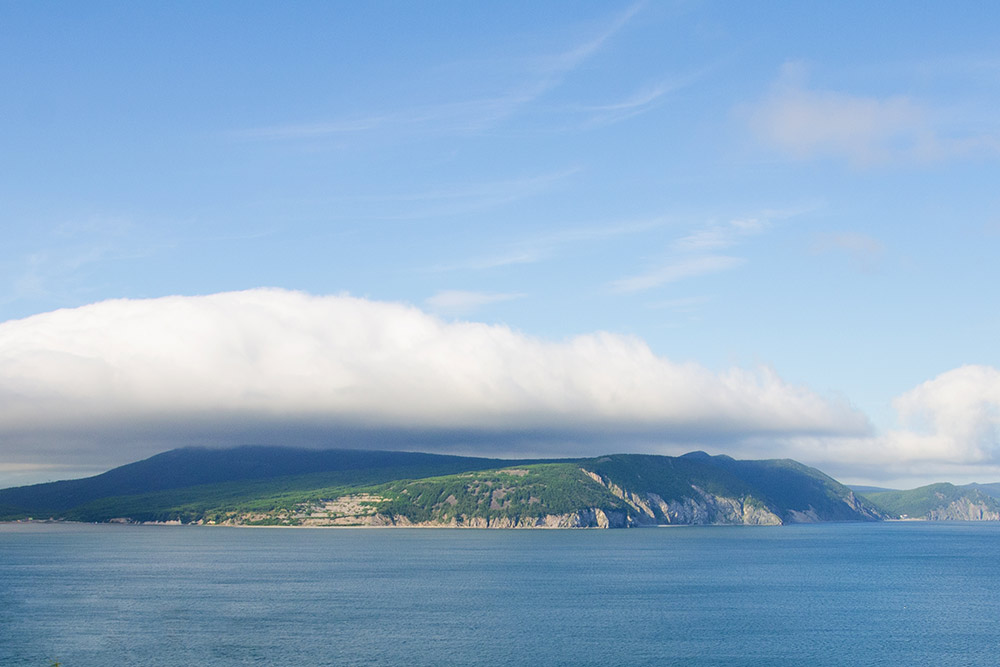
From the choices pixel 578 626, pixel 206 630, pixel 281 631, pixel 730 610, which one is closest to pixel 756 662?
pixel 578 626

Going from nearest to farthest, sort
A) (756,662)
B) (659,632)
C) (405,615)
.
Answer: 1. (756,662)
2. (659,632)
3. (405,615)

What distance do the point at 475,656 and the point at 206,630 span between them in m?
50.8

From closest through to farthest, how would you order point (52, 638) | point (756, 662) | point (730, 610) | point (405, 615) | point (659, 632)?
1. point (756, 662)
2. point (52, 638)
3. point (659, 632)
4. point (405, 615)
5. point (730, 610)

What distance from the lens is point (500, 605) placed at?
193 metres

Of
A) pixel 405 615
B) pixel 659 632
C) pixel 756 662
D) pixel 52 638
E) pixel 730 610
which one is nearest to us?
pixel 756 662

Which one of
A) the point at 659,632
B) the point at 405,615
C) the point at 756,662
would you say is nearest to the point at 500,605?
the point at 405,615

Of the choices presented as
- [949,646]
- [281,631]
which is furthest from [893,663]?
[281,631]

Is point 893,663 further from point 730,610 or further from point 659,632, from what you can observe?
point 730,610

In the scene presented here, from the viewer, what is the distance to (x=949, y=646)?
6019 inches

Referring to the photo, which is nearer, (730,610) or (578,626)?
(578,626)

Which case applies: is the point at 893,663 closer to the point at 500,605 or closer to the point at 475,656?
the point at 475,656

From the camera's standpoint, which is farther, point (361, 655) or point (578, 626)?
point (578, 626)

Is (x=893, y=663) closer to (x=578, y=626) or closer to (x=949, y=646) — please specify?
(x=949, y=646)

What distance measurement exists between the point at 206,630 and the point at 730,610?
10508cm
